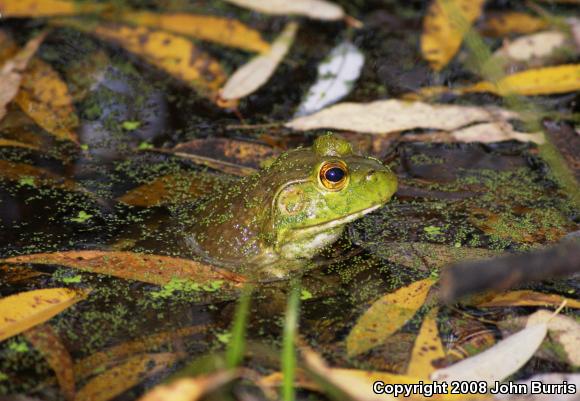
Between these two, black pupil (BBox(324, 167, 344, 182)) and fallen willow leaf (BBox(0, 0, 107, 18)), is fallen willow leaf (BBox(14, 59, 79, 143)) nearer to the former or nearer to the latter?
fallen willow leaf (BBox(0, 0, 107, 18))

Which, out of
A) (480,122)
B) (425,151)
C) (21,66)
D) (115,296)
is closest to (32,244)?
(115,296)

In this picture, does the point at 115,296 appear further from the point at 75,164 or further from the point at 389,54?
the point at 389,54

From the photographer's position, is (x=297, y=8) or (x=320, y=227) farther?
(x=297, y=8)

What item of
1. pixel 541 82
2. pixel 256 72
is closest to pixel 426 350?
pixel 541 82

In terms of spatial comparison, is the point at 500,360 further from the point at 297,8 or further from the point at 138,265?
the point at 297,8

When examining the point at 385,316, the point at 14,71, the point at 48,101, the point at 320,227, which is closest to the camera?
the point at 385,316
